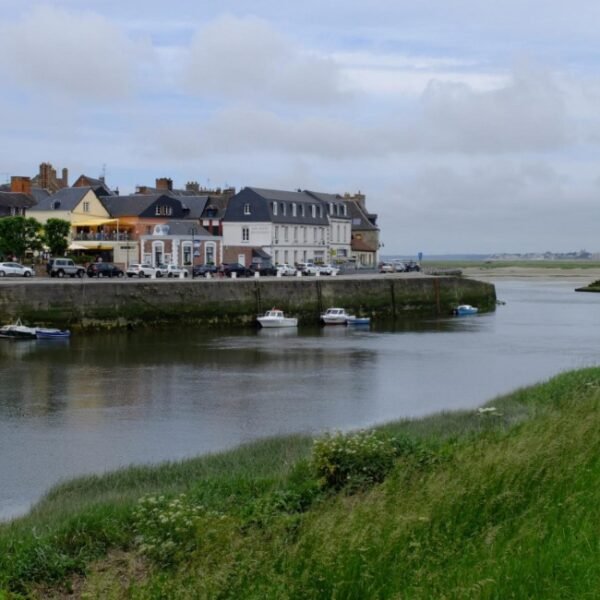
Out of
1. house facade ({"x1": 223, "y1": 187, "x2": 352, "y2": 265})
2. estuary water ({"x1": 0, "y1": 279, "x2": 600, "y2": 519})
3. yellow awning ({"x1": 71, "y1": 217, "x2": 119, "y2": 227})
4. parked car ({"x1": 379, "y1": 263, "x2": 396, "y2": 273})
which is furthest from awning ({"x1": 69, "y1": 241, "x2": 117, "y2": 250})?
parked car ({"x1": 379, "y1": 263, "x2": 396, "y2": 273})

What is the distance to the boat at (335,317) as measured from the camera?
51656 mm

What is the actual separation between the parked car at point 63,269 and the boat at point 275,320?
1219 cm

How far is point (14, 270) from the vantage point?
52719 millimetres

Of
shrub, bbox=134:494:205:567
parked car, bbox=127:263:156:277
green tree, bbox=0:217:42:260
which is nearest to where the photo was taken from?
shrub, bbox=134:494:205:567

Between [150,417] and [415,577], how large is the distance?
Result: 52.8 feet

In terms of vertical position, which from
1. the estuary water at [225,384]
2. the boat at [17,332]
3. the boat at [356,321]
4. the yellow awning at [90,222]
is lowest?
the estuary water at [225,384]

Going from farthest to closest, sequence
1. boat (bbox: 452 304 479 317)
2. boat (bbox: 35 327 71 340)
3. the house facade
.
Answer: the house facade
boat (bbox: 452 304 479 317)
boat (bbox: 35 327 71 340)

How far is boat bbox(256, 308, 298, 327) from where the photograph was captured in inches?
1935

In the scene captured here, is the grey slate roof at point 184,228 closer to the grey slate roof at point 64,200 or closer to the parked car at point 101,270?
the grey slate roof at point 64,200

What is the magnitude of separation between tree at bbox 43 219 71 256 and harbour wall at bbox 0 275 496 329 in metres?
13.2

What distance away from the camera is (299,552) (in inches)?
303

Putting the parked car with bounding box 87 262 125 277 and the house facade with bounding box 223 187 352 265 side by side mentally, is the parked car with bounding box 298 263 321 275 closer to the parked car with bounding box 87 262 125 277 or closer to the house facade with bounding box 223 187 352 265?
the house facade with bounding box 223 187 352 265

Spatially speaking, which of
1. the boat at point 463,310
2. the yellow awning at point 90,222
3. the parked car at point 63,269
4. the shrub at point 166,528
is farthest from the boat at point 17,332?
the shrub at point 166,528

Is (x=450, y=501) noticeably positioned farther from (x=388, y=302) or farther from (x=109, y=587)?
(x=388, y=302)
